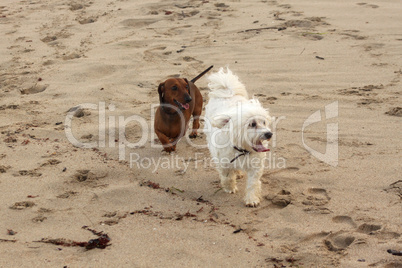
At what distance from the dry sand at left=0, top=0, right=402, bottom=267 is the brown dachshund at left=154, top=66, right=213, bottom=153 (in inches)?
7.1

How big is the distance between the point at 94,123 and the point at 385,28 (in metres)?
4.78

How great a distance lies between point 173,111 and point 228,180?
1.08 metres

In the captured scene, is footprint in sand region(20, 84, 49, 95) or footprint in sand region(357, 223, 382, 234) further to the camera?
footprint in sand region(20, 84, 49, 95)

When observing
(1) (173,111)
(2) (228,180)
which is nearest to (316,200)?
(2) (228,180)

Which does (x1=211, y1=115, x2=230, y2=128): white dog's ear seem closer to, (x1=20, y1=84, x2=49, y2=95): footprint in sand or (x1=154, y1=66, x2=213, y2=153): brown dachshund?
(x1=154, y1=66, x2=213, y2=153): brown dachshund

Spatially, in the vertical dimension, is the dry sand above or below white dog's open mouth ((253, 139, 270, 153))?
below

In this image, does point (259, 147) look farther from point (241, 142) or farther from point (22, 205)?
point (22, 205)

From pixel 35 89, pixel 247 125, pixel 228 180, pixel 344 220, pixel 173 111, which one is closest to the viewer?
pixel 344 220

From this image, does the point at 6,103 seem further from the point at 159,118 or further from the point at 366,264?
the point at 366,264

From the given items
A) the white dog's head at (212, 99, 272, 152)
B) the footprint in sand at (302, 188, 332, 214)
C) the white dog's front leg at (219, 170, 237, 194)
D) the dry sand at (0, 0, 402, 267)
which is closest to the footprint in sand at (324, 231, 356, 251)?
the dry sand at (0, 0, 402, 267)

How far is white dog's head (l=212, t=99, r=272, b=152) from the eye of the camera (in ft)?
12.9

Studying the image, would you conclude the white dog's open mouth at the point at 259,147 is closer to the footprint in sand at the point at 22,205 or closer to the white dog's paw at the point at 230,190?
the white dog's paw at the point at 230,190

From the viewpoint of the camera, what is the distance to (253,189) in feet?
13.5

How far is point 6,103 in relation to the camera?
618cm
